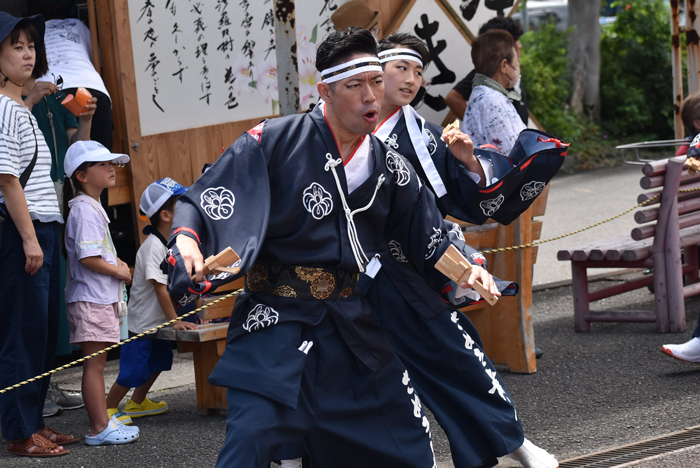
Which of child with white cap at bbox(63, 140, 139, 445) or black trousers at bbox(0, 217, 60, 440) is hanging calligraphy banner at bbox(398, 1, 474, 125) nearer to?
child with white cap at bbox(63, 140, 139, 445)

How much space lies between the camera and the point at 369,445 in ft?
9.68

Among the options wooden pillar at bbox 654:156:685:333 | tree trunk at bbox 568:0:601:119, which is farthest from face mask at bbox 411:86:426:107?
tree trunk at bbox 568:0:601:119

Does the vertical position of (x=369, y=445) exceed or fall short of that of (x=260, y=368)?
it falls short

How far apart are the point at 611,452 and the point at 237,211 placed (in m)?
2.23

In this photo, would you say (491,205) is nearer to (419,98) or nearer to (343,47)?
(343,47)

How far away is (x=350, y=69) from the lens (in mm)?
2998

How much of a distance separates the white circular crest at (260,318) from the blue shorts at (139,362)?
74.8 inches

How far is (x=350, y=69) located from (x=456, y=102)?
3411 millimetres

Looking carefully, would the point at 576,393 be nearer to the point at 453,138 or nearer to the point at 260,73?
the point at 453,138

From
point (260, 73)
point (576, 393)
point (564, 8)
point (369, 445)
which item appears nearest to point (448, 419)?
point (369, 445)

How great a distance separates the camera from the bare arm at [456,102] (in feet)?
20.6

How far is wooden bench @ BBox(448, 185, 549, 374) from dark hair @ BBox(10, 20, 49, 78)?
2.52m

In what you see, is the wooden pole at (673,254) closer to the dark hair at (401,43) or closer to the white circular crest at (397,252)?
the dark hair at (401,43)

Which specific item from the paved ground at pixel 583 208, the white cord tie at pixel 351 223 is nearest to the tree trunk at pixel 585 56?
the paved ground at pixel 583 208
